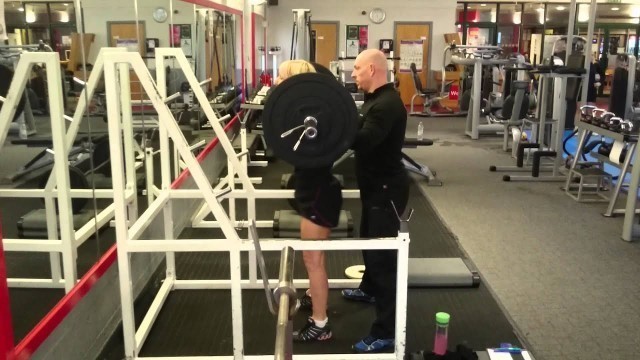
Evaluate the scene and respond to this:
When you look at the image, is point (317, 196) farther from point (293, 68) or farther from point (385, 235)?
point (293, 68)

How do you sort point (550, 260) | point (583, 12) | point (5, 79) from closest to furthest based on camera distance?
point (5, 79), point (550, 260), point (583, 12)

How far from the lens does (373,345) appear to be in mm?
2926

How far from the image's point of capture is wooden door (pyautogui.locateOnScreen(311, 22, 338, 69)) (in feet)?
42.4

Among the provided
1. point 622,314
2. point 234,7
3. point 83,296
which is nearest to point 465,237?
point 622,314

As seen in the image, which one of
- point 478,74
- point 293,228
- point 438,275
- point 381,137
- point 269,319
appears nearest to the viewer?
point 381,137

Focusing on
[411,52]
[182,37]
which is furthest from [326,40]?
[182,37]

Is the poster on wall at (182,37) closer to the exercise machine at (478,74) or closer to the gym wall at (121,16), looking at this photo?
the gym wall at (121,16)

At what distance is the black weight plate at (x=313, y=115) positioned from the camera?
8.31 ft

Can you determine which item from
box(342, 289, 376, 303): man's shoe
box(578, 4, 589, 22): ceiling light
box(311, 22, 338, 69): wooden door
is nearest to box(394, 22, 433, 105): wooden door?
box(311, 22, 338, 69): wooden door

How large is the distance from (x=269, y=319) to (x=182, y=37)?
3.20m

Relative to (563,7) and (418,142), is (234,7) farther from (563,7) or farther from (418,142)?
(563,7)

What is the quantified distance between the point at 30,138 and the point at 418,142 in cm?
433

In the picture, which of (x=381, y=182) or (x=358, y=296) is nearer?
(x=381, y=182)

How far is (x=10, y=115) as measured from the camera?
2463 millimetres
